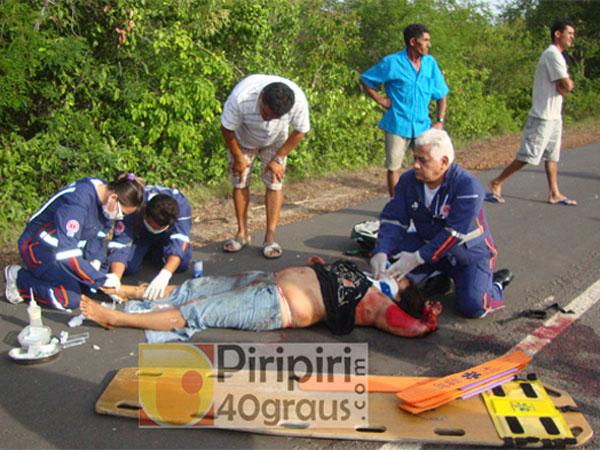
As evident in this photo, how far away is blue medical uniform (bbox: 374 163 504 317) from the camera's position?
428cm

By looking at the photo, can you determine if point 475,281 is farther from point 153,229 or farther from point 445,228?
point 153,229

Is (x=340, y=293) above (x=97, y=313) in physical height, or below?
above

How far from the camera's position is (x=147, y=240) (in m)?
5.02

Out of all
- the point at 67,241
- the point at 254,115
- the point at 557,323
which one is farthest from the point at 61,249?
the point at 557,323

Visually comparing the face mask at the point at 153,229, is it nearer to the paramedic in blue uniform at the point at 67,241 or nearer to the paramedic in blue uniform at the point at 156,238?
the paramedic in blue uniform at the point at 156,238

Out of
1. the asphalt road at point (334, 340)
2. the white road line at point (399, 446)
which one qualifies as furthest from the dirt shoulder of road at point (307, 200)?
the white road line at point (399, 446)

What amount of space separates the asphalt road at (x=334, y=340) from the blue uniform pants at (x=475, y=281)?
96 millimetres

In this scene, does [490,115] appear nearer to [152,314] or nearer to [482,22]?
[482,22]

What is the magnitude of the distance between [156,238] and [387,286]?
6.57ft

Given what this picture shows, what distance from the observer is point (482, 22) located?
47.6ft

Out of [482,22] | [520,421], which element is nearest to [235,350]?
[520,421]

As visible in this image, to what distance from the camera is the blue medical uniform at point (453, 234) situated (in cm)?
428

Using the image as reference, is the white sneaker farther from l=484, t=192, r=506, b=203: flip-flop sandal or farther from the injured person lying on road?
l=484, t=192, r=506, b=203: flip-flop sandal

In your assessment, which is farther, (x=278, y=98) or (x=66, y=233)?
(x=278, y=98)
